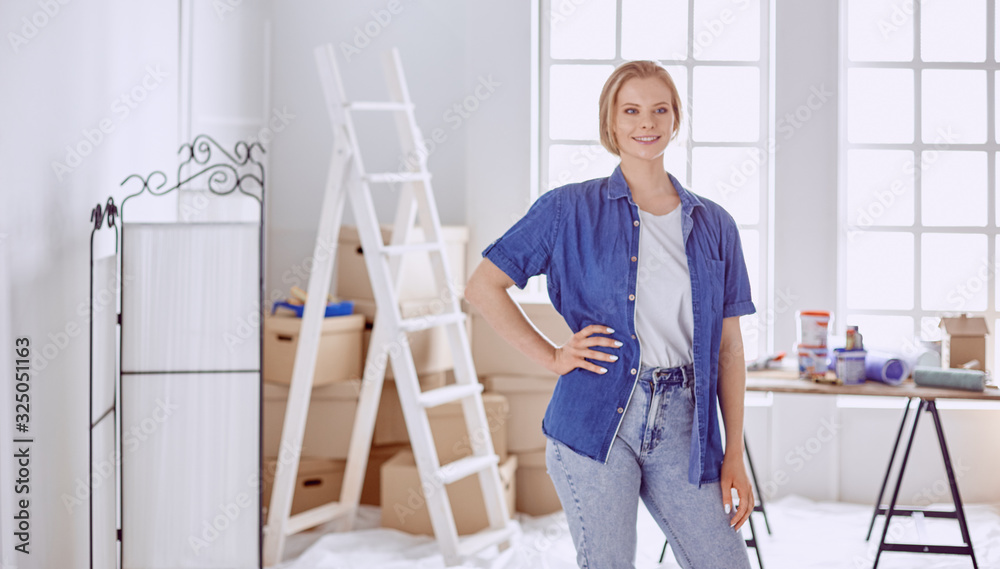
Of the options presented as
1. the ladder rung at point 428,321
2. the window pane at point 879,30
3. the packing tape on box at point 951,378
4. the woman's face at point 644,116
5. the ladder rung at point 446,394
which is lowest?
the ladder rung at point 446,394

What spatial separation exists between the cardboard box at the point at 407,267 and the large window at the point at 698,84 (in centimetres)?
55

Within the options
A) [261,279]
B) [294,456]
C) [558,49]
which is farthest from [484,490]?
[558,49]

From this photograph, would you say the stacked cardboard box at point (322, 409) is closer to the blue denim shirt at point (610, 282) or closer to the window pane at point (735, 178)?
the window pane at point (735, 178)

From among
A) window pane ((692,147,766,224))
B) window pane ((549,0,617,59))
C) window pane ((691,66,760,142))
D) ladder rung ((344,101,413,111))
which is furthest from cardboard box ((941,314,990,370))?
ladder rung ((344,101,413,111))

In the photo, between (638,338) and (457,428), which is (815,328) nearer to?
(457,428)

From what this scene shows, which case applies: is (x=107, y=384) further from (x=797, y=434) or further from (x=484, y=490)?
(x=797, y=434)

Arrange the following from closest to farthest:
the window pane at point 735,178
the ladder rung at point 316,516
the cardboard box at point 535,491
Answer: the ladder rung at point 316,516 < the cardboard box at point 535,491 < the window pane at point 735,178

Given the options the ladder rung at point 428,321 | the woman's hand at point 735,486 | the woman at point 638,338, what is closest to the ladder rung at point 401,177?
the ladder rung at point 428,321

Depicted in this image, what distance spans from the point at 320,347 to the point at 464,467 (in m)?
0.70

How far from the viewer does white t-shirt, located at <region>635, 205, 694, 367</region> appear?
1569 millimetres

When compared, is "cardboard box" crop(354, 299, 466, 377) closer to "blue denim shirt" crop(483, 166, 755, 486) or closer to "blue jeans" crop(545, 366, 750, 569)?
"blue denim shirt" crop(483, 166, 755, 486)

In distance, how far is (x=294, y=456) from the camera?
2998mm

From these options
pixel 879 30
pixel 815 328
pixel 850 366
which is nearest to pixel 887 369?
pixel 850 366

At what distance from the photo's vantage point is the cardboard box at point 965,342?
110 inches
